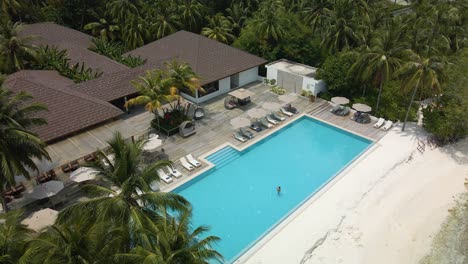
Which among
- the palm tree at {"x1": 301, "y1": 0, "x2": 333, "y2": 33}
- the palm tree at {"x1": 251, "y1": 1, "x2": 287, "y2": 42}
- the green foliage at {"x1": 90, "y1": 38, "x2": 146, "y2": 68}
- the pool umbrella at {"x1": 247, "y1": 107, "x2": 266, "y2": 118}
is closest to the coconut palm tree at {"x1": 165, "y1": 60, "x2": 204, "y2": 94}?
the pool umbrella at {"x1": 247, "y1": 107, "x2": 266, "y2": 118}

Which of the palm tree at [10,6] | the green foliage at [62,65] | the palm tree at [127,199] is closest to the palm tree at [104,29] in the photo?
the palm tree at [10,6]

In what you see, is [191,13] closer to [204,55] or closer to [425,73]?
[204,55]

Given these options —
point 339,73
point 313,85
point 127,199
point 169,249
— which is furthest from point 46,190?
point 339,73

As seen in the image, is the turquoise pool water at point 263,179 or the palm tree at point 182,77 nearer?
the turquoise pool water at point 263,179

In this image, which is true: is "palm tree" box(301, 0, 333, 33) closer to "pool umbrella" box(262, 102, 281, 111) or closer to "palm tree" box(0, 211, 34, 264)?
"pool umbrella" box(262, 102, 281, 111)

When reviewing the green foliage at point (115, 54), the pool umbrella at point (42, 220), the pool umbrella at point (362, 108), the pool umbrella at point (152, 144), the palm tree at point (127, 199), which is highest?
the palm tree at point (127, 199)

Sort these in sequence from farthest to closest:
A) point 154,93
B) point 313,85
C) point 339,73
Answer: point 313,85, point 339,73, point 154,93

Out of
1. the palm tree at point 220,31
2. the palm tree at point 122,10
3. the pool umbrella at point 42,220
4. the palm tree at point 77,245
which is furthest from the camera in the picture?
the palm tree at point 122,10

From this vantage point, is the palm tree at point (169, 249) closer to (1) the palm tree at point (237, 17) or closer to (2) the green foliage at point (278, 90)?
(2) the green foliage at point (278, 90)
